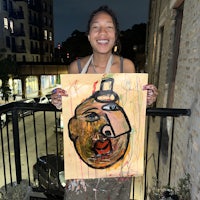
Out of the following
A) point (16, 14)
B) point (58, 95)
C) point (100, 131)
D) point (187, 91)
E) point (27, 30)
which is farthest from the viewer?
point (27, 30)

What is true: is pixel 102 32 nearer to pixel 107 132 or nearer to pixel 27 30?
pixel 107 132

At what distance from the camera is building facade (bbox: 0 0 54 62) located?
23875mm

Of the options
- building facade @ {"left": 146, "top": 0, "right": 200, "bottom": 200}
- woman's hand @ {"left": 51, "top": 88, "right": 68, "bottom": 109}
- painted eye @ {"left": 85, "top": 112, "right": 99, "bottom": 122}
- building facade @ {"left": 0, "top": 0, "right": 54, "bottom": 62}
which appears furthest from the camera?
building facade @ {"left": 0, "top": 0, "right": 54, "bottom": 62}

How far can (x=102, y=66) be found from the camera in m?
1.71

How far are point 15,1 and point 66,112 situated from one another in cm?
2821

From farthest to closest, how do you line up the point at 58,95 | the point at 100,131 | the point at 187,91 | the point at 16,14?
the point at 16,14 < the point at 187,91 < the point at 100,131 < the point at 58,95

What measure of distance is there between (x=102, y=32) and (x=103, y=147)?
85 cm

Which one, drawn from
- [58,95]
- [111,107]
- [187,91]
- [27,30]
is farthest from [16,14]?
[111,107]

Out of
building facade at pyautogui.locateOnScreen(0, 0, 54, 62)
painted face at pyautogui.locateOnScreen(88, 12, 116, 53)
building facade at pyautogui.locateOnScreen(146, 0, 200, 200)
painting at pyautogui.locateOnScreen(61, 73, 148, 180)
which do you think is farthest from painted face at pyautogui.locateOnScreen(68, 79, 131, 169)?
building facade at pyautogui.locateOnScreen(0, 0, 54, 62)

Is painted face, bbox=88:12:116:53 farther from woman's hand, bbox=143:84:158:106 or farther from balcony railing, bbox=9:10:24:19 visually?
balcony railing, bbox=9:10:24:19

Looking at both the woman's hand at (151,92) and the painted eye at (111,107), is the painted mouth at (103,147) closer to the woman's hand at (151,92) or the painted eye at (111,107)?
the painted eye at (111,107)

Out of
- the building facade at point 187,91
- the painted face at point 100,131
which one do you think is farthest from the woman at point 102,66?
the building facade at point 187,91

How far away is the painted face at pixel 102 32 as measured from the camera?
1578 millimetres

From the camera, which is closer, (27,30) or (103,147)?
(103,147)
